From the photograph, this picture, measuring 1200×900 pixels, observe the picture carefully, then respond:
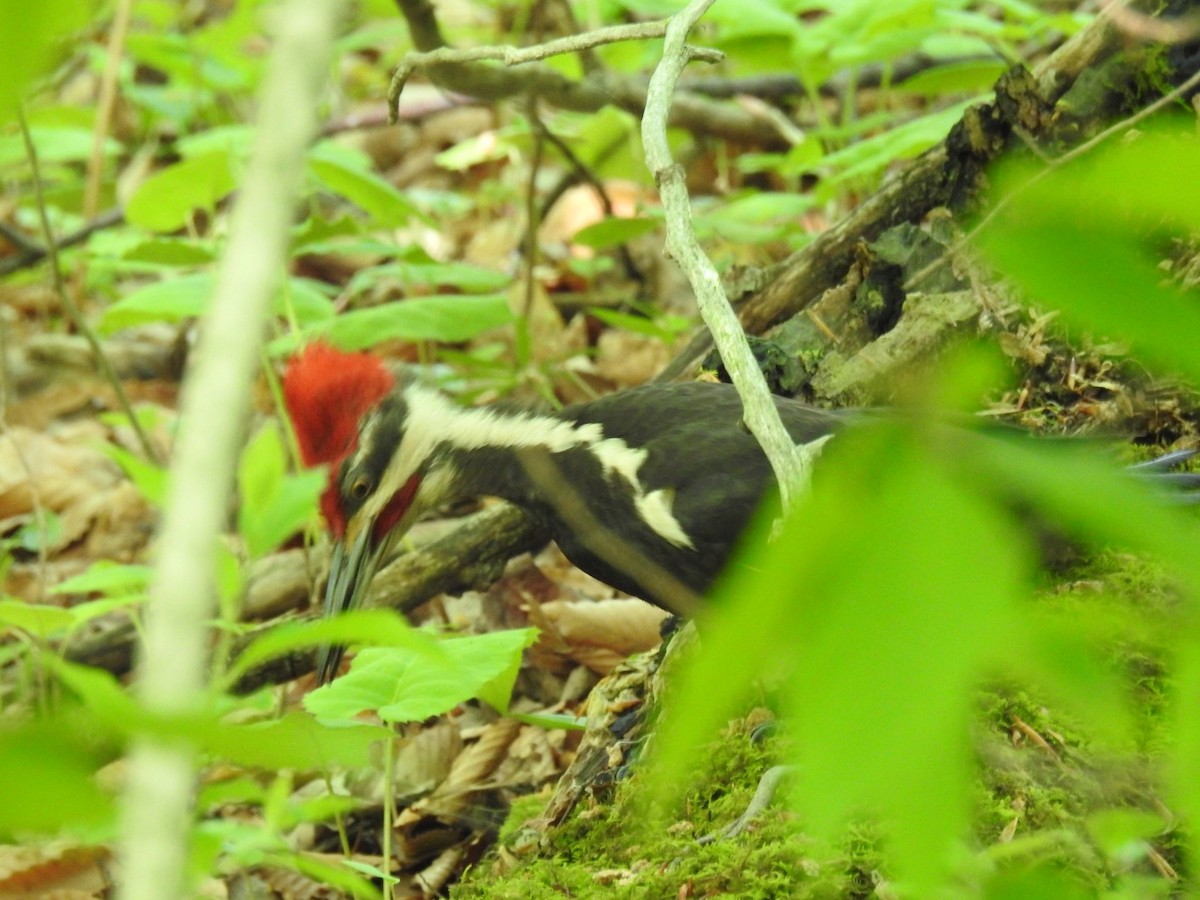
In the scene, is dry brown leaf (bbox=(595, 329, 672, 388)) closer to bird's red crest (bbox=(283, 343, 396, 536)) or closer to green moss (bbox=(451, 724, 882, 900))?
bird's red crest (bbox=(283, 343, 396, 536))

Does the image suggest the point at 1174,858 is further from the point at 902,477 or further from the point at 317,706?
the point at 902,477

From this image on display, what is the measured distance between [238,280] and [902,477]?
32cm

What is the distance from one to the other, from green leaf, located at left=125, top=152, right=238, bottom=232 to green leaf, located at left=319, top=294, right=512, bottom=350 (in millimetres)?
492

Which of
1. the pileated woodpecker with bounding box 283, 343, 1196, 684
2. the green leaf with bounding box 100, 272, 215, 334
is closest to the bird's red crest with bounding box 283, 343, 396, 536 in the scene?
the pileated woodpecker with bounding box 283, 343, 1196, 684

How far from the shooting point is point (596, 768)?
2150mm

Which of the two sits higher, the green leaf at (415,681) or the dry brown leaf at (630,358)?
the green leaf at (415,681)

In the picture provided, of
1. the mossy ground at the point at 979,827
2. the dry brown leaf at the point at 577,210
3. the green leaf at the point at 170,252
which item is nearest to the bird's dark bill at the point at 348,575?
the mossy ground at the point at 979,827

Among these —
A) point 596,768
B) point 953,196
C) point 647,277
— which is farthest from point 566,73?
point 596,768

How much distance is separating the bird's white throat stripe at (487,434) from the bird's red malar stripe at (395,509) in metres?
0.02

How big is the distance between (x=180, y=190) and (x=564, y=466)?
1.46 meters

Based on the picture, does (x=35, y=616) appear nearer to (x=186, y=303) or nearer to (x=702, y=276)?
(x=186, y=303)

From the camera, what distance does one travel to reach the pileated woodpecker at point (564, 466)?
81.6 inches

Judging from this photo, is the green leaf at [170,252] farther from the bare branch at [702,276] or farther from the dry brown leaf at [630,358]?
the bare branch at [702,276]

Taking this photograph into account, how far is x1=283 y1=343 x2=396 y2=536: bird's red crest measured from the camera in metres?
2.40
